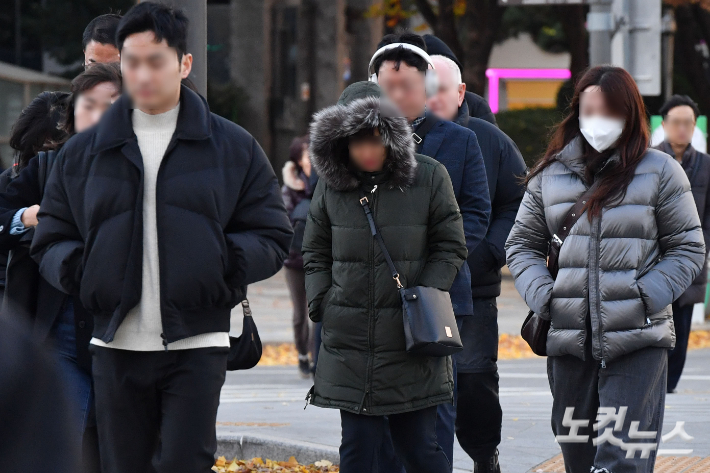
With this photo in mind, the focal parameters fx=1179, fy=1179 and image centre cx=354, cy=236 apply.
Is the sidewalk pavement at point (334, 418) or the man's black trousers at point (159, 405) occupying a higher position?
the man's black trousers at point (159, 405)

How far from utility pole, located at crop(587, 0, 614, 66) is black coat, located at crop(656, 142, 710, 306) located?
100cm

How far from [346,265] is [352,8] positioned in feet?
65.6

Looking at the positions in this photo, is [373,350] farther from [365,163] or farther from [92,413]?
[92,413]

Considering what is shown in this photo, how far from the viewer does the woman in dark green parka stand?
175 inches

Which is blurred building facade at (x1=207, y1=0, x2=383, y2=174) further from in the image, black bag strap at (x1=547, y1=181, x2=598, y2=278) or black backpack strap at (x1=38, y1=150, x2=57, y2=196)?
black backpack strap at (x1=38, y1=150, x2=57, y2=196)

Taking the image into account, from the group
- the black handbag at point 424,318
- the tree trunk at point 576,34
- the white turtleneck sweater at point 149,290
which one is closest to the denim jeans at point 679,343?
the black handbag at point 424,318

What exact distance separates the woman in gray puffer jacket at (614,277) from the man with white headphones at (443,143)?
419 mm

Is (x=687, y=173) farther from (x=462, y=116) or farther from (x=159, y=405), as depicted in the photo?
(x=159, y=405)

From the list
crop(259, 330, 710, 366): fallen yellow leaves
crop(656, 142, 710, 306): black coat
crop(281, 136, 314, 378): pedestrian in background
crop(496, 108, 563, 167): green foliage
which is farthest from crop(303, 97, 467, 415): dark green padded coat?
crop(496, 108, 563, 167): green foliage

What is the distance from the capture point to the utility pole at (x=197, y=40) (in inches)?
207

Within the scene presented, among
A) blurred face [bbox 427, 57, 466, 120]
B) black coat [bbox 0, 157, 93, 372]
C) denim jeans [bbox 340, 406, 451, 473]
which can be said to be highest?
blurred face [bbox 427, 57, 466, 120]

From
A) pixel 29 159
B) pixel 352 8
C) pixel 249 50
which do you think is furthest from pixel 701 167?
pixel 249 50

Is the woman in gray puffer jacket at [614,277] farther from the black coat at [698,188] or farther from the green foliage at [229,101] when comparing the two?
the green foliage at [229,101]

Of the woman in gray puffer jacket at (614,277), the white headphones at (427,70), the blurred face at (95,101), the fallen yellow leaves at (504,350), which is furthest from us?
the fallen yellow leaves at (504,350)
